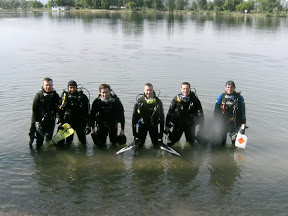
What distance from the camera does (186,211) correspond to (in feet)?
16.3

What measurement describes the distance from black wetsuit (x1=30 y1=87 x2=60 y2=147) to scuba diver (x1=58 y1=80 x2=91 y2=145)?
230 millimetres

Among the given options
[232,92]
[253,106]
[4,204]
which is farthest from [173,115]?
[253,106]

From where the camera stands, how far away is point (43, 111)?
6754 mm

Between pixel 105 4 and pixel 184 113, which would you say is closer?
pixel 184 113

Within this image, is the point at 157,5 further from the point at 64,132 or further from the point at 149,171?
the point at 149,171

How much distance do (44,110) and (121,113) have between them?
177 centimetres

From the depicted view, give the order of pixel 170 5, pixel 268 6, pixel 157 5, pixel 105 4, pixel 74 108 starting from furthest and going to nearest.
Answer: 1. pixel 170 5
2. pixel 105 4
3. pixel 157 5
4. pixel 268 6
5. pixel 74 108

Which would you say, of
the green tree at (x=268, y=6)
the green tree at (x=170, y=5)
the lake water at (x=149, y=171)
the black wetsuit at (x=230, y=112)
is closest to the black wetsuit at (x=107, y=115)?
the lake water at (x=149, y=171)

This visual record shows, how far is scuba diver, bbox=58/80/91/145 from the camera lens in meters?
6.54

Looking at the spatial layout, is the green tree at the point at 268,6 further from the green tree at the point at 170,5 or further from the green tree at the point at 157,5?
the green tree at the point at 157,5

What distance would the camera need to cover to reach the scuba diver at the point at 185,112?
6.61 meters

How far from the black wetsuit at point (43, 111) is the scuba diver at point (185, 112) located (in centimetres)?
264

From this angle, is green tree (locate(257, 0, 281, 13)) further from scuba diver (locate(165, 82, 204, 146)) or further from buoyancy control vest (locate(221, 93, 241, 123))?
scuba diver (locate(165, 82, 204, 146))

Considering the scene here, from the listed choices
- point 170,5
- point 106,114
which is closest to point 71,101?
point 106,114
